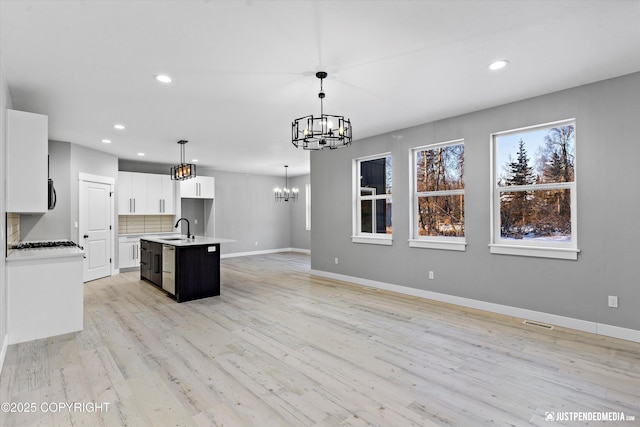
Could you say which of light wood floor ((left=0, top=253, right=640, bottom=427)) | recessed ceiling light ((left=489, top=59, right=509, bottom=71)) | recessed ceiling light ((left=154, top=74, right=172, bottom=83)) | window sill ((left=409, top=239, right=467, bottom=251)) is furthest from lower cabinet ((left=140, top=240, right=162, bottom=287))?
recessed ceiling light ((left=489, top=59, right=509, bottom=71))

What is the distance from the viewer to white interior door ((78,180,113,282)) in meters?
6.43

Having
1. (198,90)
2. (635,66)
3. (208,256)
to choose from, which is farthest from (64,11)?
(635,66)

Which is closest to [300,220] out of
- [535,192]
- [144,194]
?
[144,194]

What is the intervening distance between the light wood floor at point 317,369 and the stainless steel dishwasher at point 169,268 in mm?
716

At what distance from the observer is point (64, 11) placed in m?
2.27

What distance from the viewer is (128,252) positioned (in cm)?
764

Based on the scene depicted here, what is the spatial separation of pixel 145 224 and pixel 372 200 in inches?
231

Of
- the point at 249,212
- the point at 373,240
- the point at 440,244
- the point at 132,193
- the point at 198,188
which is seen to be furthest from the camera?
the point at 249,212

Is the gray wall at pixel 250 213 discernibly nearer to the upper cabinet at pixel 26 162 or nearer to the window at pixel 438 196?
the upper cabinet at pixel 26 162

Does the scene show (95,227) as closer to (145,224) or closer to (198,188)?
(145,224)

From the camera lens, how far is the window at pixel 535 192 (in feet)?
12.6

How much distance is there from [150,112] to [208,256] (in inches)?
90.6

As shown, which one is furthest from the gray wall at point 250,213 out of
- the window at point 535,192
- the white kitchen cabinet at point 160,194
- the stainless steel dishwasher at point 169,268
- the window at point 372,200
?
the window at point 535,192

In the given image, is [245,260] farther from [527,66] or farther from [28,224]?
[527,66]
